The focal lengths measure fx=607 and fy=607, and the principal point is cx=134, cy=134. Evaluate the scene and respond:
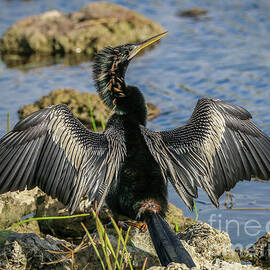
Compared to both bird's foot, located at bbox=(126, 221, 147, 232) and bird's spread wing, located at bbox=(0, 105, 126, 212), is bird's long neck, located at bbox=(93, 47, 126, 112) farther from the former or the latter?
bird's foot, located at bbox=(126, 221, 147, 232)

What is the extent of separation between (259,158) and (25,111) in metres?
4.26

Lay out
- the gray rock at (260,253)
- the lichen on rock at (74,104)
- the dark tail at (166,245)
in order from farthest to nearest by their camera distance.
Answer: the lichen on rock at (74,104), the gray rock at (260,253), the dark tail at (166,245)

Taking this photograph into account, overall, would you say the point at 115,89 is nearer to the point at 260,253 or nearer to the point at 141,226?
the point at 141,226

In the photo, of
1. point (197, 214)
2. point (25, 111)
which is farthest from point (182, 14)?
point (197, 214)

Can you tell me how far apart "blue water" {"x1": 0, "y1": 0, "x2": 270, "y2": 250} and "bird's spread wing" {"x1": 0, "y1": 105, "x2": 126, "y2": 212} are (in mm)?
1664

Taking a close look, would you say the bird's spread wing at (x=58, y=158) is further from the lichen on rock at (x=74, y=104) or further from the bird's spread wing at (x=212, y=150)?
the lichen on rock at (x=74, y=104)

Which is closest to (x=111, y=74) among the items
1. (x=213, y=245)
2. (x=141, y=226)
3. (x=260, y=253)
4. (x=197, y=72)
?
(x=141, y=226)

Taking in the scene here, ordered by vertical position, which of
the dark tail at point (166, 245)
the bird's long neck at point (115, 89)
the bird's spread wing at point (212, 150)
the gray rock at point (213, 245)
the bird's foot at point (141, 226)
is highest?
the bird's long neck at point (115, 89)

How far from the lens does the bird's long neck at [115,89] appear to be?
557cm

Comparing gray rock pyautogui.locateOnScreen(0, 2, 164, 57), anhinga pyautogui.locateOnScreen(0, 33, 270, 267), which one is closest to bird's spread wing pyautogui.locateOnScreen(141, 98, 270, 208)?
anhinga pyautogui.locateOnScreen(0, 33, 270, 267)

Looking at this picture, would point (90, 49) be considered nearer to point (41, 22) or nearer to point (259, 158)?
point (41, 22)

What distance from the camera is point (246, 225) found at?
5809 millimetres

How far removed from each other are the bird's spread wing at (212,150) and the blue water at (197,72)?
947 mm

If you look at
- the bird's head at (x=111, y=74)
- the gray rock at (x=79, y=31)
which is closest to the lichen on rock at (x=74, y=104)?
the bird's head at (x=111, y=74)
